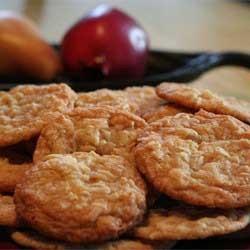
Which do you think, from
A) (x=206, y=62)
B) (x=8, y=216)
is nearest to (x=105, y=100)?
(x=8, y=216)

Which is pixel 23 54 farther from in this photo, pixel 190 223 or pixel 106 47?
pixel 190 223

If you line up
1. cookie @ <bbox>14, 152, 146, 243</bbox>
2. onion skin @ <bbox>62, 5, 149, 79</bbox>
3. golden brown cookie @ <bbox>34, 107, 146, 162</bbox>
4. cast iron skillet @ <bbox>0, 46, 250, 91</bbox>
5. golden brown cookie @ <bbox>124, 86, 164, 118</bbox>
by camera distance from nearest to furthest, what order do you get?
cookie @ <bbox>14, 152, 146, 243</bbox>
golden brown cookie @ <bbox>34, 107, 146, 162</bbox>
golden brown cookie @ <bbox>124, 86, 164, 118</bbox>
cast iron skillet @ <bbox>0, 46, 250, 91</bbox>
onion skin @ <bbox>62, 5, 149, 79</bbox>

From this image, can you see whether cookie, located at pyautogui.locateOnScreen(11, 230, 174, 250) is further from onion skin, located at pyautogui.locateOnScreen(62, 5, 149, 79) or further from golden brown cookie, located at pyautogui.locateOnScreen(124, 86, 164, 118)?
onion skin, located at pyautogui.locateOnScreen(62, 5, 149, 79)

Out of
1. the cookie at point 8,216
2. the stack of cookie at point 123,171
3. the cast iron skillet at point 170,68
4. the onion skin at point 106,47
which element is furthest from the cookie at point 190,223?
the onion skin at point 106,47

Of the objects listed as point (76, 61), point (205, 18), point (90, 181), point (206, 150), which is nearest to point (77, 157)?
point (90, 181)

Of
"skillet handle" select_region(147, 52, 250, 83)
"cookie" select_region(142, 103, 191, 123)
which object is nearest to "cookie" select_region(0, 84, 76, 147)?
"cookie" select_region(142, 103, 191, 123)

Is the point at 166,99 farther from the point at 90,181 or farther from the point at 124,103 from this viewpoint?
the point at 90,181
